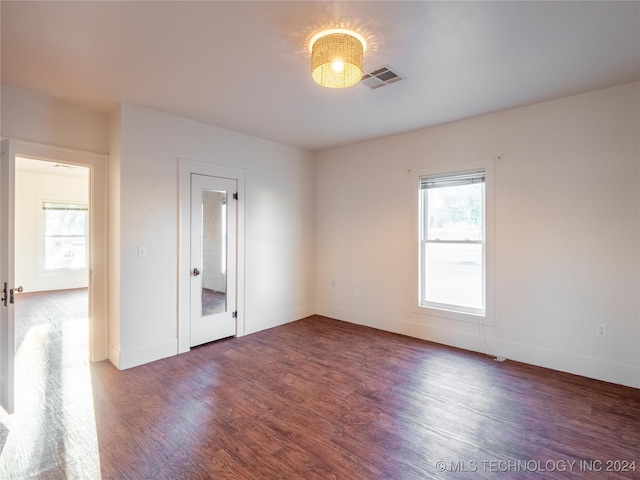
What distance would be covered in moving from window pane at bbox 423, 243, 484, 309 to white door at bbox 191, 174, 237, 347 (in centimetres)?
264

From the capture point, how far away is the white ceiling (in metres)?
1.93

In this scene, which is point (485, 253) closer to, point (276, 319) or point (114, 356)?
point (276, 319)

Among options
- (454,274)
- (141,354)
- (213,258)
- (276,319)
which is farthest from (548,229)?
(141,354)

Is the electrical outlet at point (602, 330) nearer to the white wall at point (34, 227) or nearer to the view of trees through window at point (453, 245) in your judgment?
the view of trees through window at point (453, 245)

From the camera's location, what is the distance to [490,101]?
3.26 m

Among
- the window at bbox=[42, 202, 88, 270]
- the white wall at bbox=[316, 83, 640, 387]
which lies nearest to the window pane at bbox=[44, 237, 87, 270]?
the window at bbox=[42, 202, 88, 270]

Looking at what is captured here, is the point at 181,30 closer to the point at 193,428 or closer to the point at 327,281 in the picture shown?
the point at 193,428

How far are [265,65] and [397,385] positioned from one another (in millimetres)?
3025

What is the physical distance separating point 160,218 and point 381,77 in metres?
2.73

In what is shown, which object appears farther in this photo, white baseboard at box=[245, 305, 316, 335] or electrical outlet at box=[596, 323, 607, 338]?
white baseboard at box=[245, 305, 316, 335]

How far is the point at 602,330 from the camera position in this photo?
9.85ft

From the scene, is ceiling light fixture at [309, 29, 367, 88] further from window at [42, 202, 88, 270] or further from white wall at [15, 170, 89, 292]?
window at [42, 202, 88, 270]

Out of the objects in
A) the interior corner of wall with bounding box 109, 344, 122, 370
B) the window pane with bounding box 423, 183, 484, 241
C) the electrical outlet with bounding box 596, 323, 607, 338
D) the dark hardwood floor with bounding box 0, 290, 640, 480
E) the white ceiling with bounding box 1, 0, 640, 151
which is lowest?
the dark hardwood floor with bounding box 0, 290, 640, 480

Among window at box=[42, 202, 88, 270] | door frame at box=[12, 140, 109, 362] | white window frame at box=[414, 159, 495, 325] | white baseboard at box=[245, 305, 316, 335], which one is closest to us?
door frame at box=[12, 140, 109, 362]
